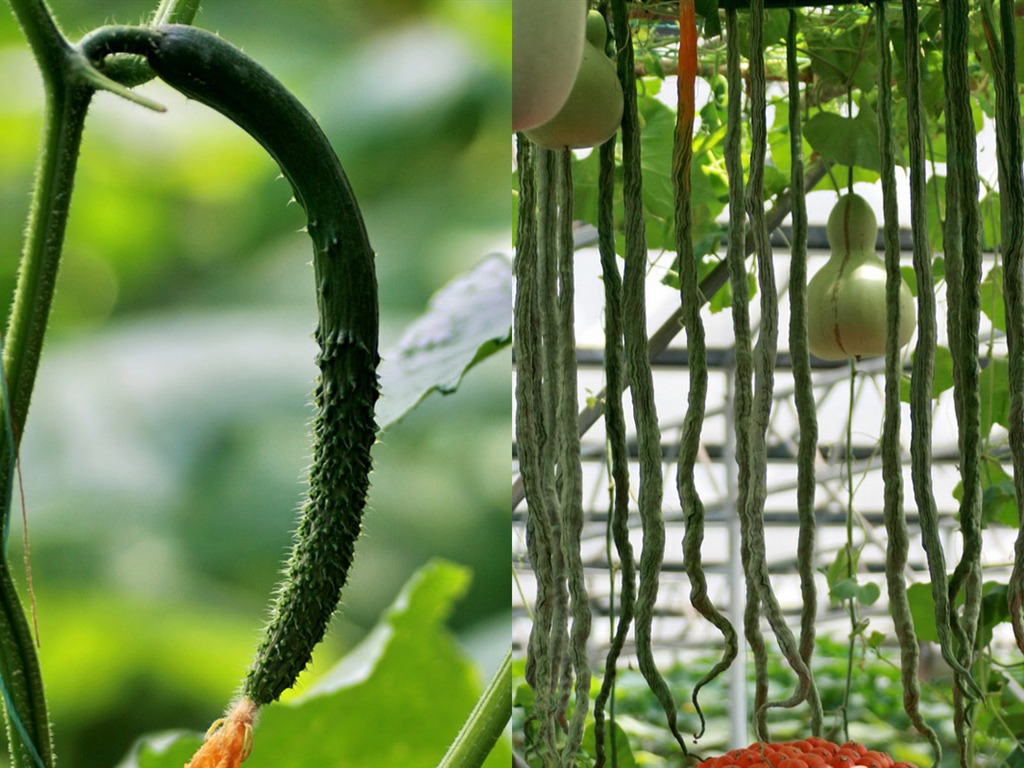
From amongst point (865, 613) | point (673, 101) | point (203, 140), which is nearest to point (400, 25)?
point (203, 140)

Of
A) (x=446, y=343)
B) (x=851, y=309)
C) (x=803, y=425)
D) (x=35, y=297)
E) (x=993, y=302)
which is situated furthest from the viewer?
(x=993, y=302)

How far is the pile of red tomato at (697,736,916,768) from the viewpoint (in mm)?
472

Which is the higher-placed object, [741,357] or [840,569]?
[741,357]

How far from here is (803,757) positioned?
0.47 metres

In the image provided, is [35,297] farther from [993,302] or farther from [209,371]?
[993,302]

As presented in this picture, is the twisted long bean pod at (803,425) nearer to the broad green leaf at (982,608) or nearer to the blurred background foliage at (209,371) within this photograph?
the blurred background foliage at (209,371)

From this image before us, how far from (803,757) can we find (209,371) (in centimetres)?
31

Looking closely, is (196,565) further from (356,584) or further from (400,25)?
(400,25)

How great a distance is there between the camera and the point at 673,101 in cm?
138

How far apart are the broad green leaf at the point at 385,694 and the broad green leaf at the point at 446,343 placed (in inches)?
2.4

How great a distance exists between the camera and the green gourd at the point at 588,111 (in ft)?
1.32

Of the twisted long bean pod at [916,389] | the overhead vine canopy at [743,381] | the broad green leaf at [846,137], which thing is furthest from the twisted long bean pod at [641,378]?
the broad green leaf at [846,137]

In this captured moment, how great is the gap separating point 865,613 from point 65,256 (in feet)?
13.0

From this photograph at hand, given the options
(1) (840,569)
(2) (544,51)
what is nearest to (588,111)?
(2) (544,51)
